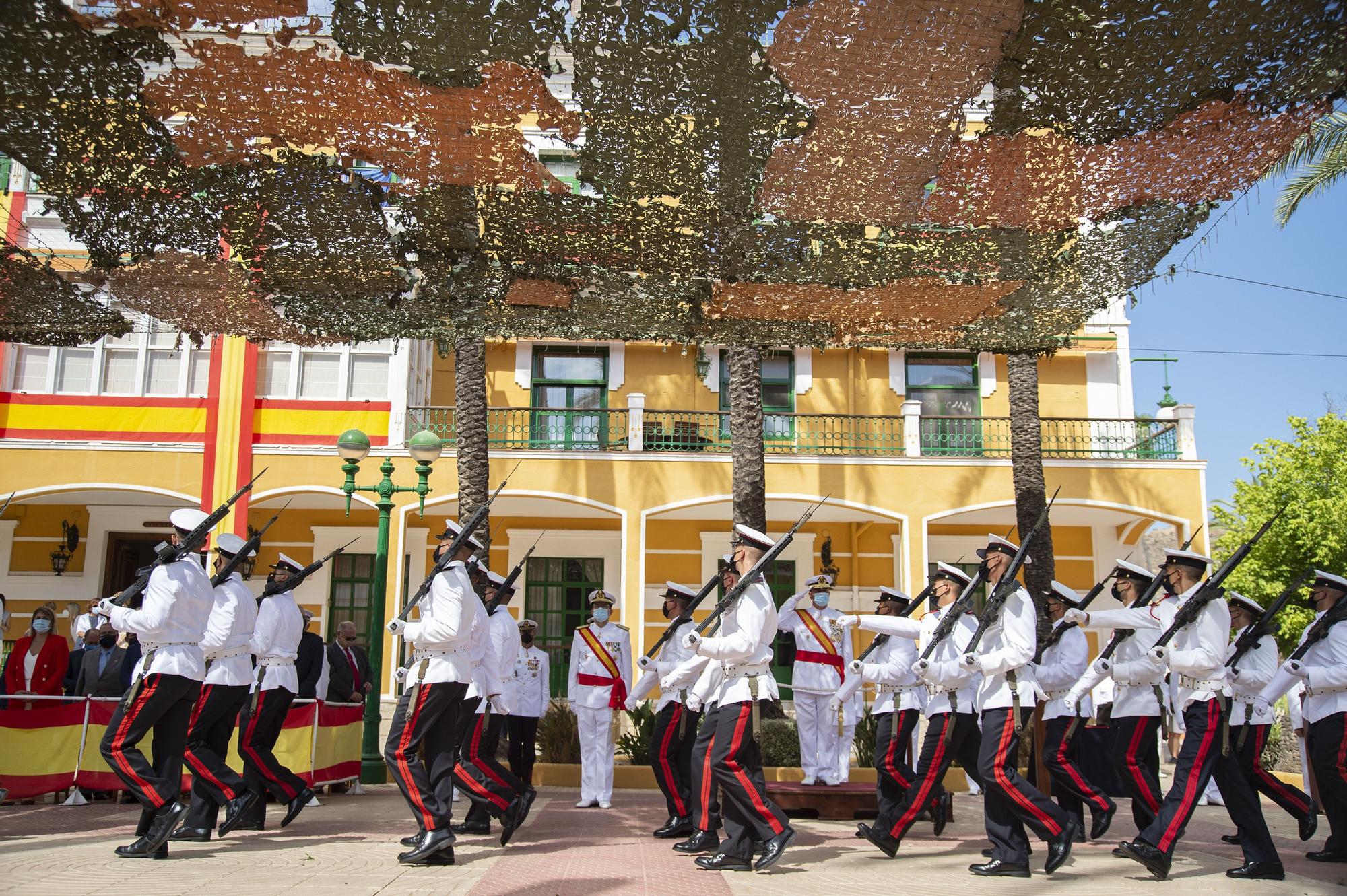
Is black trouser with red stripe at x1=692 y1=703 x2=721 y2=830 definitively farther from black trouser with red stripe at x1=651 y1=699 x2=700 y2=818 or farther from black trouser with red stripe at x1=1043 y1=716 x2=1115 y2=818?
black trouser with red stripe at x1=1043 y1=716 x2=1115 y2=818

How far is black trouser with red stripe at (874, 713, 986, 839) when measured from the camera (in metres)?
7.19

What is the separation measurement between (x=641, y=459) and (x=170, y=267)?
13502 millimetres

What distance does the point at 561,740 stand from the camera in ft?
41.5

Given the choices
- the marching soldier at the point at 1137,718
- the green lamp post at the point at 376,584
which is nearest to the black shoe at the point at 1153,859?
the marching soldier at the point at 1137,718

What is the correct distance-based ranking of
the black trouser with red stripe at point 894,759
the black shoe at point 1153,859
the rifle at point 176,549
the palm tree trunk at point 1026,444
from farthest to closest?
the palm tree trunk at point 1026,444, the black trouser with red stripe at point 894,759, the rifle at point 176,549, the black shoe at point 1153,859

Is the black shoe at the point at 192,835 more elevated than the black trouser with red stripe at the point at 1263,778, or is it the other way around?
the black trouser with red stripe at the point at 1263,778

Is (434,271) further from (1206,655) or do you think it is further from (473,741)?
(1206,655)

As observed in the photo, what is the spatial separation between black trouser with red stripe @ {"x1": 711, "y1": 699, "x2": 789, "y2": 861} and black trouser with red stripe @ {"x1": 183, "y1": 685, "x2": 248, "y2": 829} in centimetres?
341

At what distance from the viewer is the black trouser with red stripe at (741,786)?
22.0 ft

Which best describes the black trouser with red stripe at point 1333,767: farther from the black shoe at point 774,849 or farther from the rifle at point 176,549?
the rifle at point 176,549

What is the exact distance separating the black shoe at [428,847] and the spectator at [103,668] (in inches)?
201

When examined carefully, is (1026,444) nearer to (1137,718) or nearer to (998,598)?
(1137,718)

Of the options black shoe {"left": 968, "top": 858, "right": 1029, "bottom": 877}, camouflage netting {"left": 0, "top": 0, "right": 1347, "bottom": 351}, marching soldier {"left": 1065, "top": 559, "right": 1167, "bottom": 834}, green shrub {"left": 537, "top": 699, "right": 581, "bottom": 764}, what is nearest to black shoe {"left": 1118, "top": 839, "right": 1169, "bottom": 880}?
black shoe {"left": 968, "top": 858, "right": 1029, "bottom": 877}

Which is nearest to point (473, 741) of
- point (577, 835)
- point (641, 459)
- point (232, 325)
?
point (577, 835)
